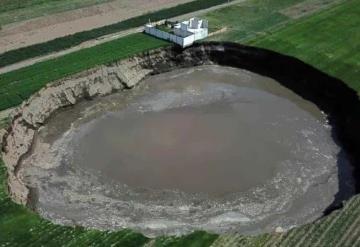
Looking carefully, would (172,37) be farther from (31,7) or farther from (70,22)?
(31,7)

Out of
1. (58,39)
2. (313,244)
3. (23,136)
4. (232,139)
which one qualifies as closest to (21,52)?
(58,39)

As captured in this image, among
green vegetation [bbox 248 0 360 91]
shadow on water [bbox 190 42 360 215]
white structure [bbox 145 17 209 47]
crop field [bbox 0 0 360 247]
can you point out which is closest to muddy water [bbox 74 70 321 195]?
shadow on water [bbox 190 42 360 215]

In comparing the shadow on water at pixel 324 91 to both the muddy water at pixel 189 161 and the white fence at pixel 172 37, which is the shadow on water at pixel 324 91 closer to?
the muddy water at pixel 189 161

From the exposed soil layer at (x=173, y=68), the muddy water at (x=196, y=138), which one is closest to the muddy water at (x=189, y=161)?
the muddy water at (x=196, y=138)

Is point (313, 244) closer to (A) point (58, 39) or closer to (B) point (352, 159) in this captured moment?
(B) point (352, 159)

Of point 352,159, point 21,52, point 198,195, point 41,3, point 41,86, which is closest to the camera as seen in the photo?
point 198,195
